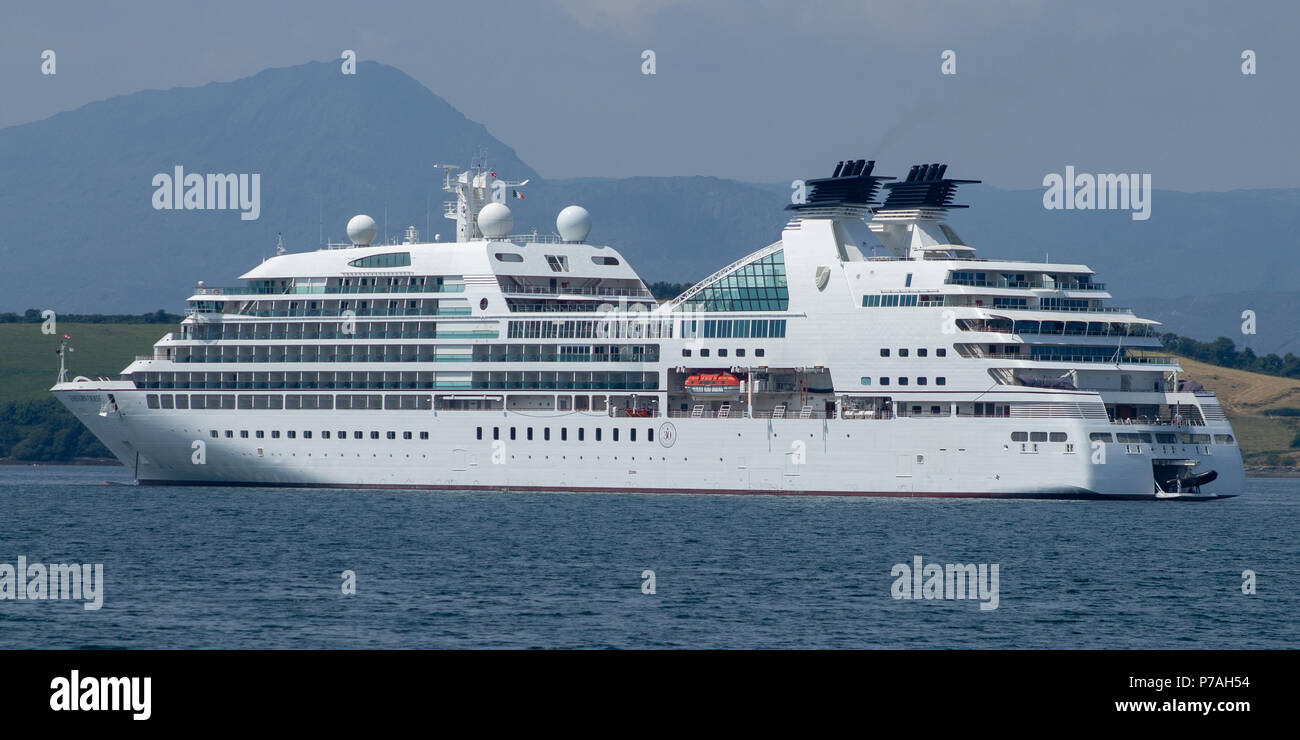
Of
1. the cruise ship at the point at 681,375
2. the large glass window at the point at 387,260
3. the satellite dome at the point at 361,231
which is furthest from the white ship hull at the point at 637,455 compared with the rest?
the satellite dome at the point at 361,231

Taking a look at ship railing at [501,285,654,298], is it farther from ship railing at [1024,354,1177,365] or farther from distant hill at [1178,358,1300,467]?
distant hill at [1178,358,1300,467]

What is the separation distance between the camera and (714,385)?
255ft

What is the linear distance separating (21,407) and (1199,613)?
14158 cm

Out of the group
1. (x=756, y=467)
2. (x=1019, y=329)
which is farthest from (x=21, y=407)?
(x=1019, y=329)

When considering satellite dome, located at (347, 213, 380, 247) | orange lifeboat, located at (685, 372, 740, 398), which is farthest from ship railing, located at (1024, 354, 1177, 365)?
satellite dome, located at (347, 213, 380, 247)

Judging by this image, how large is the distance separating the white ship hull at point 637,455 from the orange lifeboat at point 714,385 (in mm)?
1613

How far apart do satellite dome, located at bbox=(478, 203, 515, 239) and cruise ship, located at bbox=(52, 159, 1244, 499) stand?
0.16 meters

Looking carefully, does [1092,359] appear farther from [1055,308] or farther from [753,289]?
[753,289]

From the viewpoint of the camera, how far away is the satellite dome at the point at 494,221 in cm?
8556

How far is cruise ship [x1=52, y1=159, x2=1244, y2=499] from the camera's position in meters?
72.2

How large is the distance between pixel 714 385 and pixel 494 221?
51.4 feet

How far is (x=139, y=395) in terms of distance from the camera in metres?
86.8
